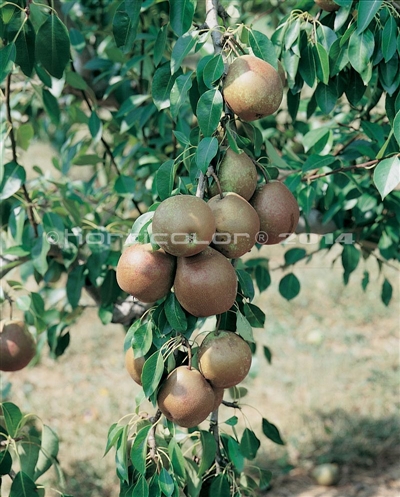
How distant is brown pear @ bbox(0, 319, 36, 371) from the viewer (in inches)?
56.6

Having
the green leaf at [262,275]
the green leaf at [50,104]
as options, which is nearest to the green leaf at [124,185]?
the green leaf at [50,104]

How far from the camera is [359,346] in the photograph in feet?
11.6

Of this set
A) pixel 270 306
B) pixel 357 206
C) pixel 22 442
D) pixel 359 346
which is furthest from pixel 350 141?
pixel 270 306

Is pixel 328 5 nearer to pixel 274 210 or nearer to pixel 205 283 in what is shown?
pixel 274 210

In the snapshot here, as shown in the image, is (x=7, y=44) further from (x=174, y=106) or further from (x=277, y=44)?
(x=277, y=44)

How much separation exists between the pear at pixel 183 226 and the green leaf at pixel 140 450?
35 centimetres

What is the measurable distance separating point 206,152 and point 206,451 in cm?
54

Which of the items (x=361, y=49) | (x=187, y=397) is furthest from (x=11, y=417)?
(x=361, y=49)

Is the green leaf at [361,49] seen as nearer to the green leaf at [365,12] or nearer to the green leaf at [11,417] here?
the green leaf at [365,12]

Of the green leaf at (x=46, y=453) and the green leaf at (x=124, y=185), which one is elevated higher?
the green leaf at (x=124, y=185)

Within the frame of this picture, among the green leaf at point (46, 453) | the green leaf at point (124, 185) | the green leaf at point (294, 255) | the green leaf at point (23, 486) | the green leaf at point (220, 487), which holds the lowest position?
the green leaf at point (46, 453)

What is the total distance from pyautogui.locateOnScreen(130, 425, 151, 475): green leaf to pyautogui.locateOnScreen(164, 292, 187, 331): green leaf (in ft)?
0.68

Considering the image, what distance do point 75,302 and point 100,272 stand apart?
10 cm

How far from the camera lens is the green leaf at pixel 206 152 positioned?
93cm
